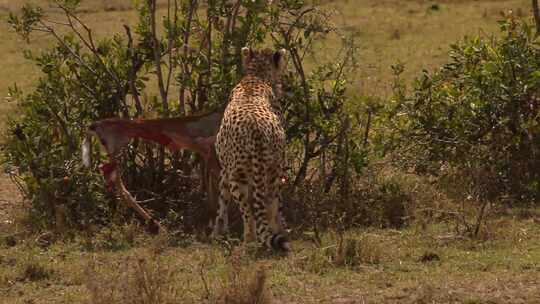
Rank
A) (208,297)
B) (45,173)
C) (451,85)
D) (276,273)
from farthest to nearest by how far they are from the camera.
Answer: (451,85)
(45,173)
(276,273)
(208,297)

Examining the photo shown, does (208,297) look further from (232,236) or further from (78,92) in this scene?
(78,92)

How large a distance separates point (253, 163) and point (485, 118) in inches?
83.8

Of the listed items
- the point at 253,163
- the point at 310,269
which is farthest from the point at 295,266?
the point at 253,163

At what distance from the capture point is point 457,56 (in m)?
8.19

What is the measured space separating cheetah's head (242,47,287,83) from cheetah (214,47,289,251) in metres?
0.20

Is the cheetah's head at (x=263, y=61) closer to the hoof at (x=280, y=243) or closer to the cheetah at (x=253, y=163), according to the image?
the cheetah at (x=253, y=163)

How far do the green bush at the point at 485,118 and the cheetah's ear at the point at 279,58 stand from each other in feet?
3.54

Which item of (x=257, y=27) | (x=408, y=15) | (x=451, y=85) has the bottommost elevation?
(x=408, y=15)

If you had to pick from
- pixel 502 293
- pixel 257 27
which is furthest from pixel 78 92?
pixel 502 293

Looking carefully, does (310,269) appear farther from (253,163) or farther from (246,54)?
(246,54)

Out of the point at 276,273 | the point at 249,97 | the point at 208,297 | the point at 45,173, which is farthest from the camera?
the point at 45,173

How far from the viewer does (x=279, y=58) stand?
7.24 m

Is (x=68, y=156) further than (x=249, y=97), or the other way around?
(x=68, y=156)

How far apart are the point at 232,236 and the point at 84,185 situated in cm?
107
